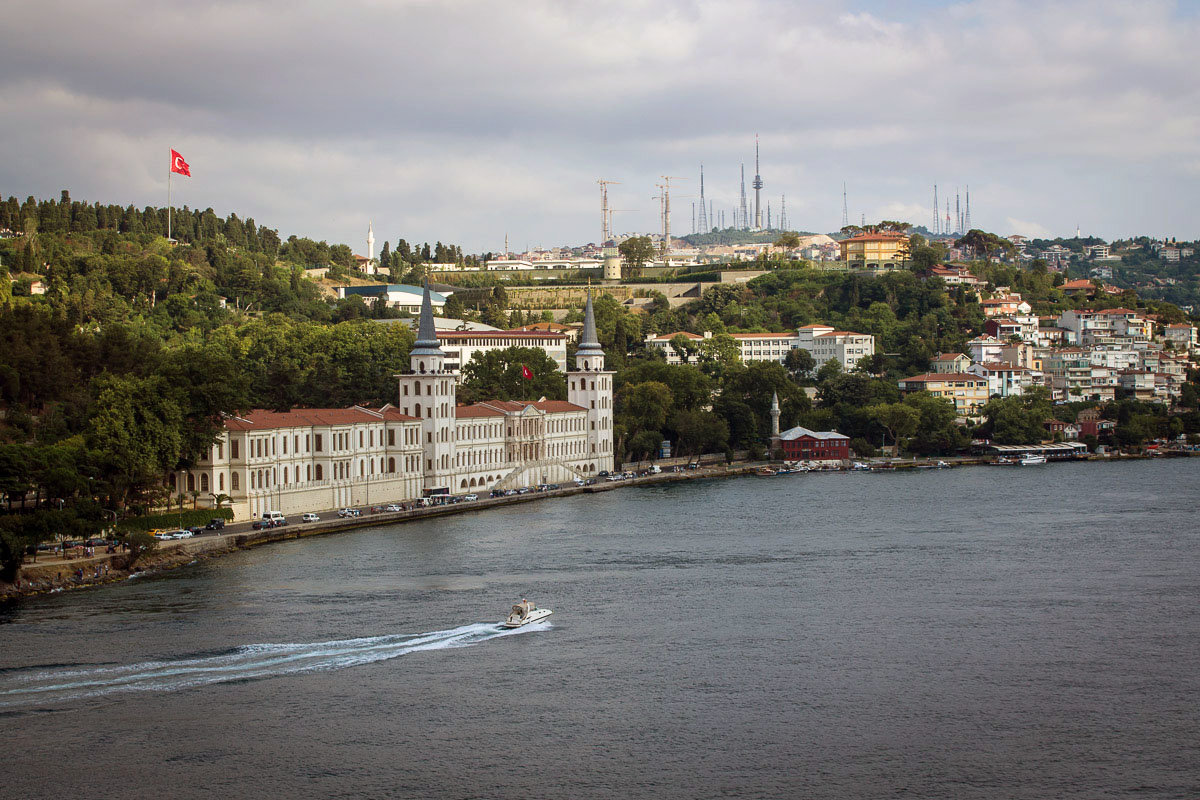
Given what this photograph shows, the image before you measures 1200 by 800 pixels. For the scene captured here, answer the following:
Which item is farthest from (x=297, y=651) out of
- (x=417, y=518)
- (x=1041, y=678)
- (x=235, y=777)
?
(x=417, y=518)

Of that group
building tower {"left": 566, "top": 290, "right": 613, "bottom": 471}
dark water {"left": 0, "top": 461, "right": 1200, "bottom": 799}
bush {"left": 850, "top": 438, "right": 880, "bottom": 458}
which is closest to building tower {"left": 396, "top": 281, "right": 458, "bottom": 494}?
building tower {"left": 566, "top": 290, "right": 613, "bottom": 471}

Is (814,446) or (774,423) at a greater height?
(774,423)

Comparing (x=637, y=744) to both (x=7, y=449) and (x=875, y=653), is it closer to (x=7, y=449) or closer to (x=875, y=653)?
(x=875, y=653)

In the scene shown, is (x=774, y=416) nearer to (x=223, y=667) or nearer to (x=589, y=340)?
(x=589, y=340)

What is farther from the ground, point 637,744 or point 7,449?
point 7,449

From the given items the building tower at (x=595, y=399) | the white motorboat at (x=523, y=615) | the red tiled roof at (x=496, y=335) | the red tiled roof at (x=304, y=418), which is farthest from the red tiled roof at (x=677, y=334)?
the white motorboat at (x=523, y=615)

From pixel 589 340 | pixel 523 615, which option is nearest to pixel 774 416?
pixel 589 340

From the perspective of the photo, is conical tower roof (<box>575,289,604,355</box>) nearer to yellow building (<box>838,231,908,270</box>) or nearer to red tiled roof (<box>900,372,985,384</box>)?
red tiled roof (<box>900,372,985,384</box>)
